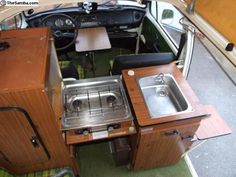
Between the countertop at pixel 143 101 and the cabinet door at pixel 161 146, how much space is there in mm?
86

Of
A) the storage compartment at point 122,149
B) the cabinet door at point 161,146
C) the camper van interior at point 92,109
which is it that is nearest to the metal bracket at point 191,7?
the camper van interior at point 92,109

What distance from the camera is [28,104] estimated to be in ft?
3.20

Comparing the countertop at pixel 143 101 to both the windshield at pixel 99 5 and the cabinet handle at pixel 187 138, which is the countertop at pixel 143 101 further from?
the windshield at pixel 99 5

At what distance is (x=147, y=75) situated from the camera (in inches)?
62.9

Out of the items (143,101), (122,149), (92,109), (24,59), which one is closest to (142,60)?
(143,101)

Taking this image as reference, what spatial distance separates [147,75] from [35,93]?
94 cm

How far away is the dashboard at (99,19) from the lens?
2.65 metres

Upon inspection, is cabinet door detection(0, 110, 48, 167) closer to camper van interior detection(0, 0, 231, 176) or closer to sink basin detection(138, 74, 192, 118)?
camper van interior detection(0, 0, 231, 176)

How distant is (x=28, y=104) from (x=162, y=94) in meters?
1.06

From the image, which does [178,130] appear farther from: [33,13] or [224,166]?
[33,13]

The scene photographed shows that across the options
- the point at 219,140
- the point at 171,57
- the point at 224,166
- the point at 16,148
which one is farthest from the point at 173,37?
the point at 16,148

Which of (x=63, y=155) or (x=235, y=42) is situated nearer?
(x=235, y=42)

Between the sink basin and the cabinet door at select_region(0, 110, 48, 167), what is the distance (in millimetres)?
849

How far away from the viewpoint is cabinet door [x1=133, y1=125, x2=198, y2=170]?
1.36 meters
